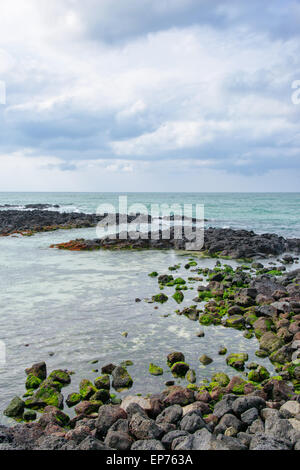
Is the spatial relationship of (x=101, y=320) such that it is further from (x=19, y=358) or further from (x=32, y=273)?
(x=32, y=273)

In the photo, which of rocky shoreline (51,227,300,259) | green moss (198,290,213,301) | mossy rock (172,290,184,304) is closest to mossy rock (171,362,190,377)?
mossy rock (172,290,184,304)

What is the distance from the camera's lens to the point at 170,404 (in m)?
5.20

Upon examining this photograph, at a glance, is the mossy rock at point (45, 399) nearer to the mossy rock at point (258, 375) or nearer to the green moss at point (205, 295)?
the mossy rock at point (258, 375)

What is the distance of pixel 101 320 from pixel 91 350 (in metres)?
1.66

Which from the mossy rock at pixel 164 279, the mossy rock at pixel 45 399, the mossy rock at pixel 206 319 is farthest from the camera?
the mossy rock at pixel 164 279

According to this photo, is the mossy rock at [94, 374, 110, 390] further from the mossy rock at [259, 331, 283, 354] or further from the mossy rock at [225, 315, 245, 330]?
the mossy rock at [225, 315, 245, 330]

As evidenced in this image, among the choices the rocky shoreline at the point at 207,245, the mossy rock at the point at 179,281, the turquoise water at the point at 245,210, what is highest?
the turquoise water at the point at 245,210

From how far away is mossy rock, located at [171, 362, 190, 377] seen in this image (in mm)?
6293

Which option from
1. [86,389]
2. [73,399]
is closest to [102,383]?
[86,389]

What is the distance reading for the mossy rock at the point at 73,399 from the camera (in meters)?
5.45

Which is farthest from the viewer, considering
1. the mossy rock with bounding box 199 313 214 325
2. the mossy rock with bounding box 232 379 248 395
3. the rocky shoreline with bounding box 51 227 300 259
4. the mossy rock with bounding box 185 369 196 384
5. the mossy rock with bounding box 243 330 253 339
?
the rocky shoreline with bounding box 51 227 300 259

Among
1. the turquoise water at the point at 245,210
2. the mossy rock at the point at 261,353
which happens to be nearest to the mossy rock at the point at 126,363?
the mossy rock at the point at 261,353

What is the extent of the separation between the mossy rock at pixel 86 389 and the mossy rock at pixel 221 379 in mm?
1973

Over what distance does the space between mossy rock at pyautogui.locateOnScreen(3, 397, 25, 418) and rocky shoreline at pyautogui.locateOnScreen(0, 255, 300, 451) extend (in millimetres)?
13
